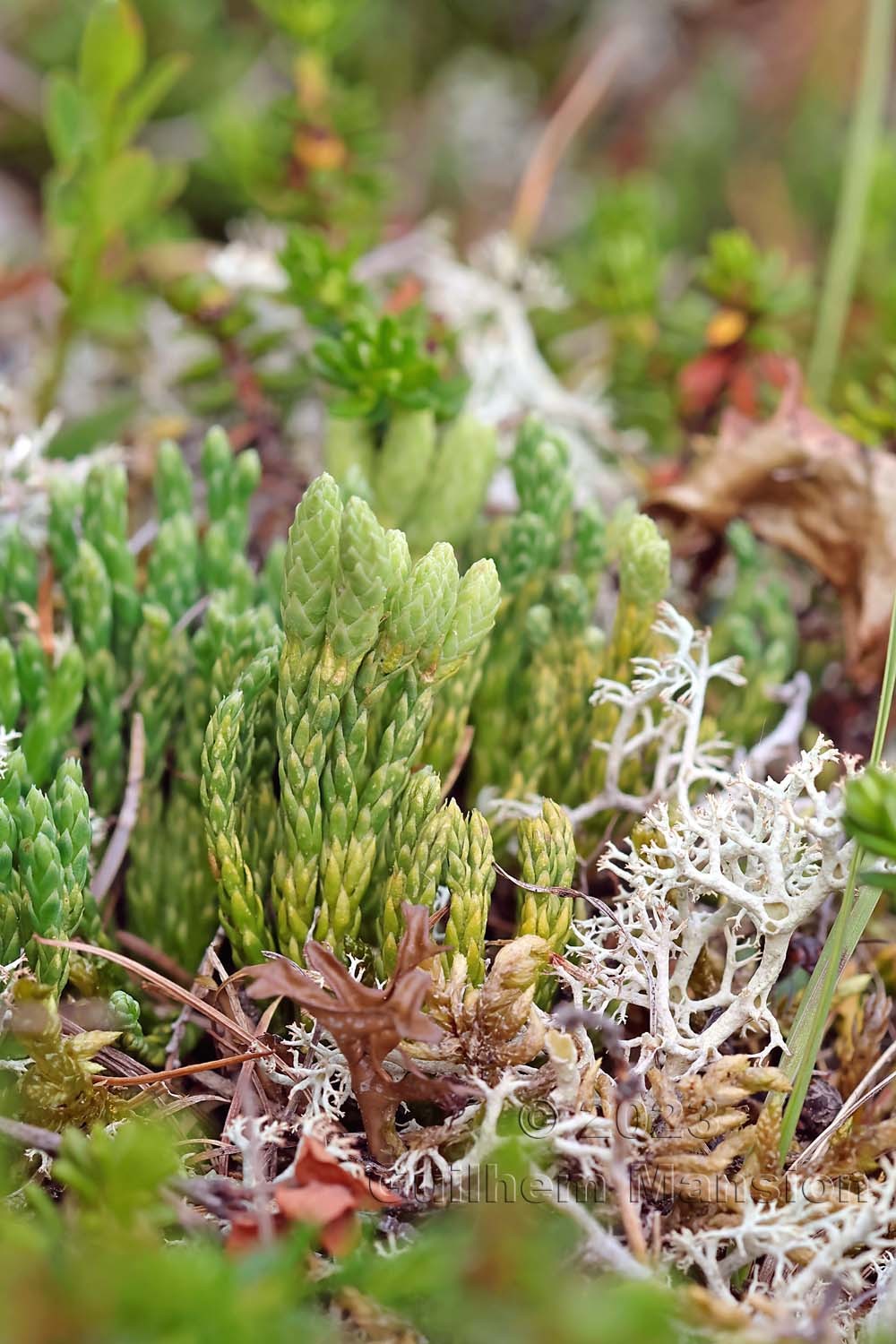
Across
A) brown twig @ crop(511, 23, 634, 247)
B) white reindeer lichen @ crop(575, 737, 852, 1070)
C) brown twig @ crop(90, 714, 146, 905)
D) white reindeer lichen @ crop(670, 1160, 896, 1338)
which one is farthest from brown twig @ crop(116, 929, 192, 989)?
brown twig @ crop(511, 23, 634, 247)

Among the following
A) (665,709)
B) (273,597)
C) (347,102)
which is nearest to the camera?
(665,709)

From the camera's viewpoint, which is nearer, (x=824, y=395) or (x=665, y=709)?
(x=665, y=709)

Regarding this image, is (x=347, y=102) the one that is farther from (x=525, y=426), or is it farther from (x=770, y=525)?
(x=770, y=525)

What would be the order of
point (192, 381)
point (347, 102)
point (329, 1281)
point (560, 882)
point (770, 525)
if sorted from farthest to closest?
point (347, 102) < point (192, 381) < point (770, 525) < point (560, 882) < point (329, 1281)

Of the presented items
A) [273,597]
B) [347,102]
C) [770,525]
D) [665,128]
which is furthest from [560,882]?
[665,128]

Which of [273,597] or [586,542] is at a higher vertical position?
[586,542]

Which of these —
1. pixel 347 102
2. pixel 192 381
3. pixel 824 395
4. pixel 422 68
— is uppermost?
pixel 422 68

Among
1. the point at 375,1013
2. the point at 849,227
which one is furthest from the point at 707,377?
the point at 375,1013
